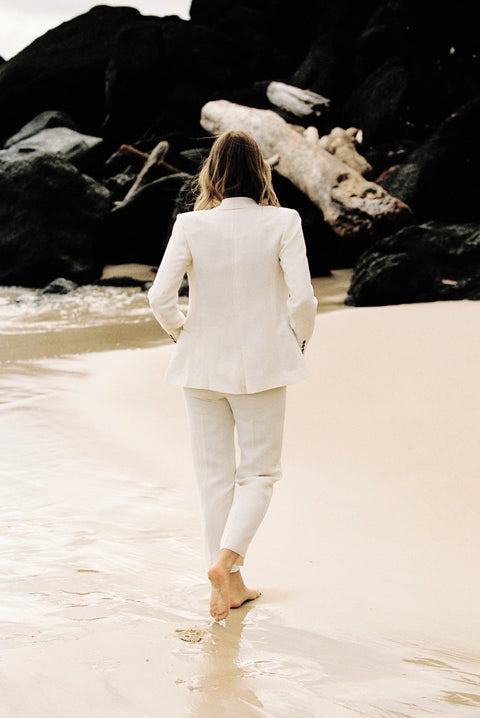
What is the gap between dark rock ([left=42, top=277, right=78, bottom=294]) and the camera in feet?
39.8

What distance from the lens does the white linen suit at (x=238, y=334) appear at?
270 cm

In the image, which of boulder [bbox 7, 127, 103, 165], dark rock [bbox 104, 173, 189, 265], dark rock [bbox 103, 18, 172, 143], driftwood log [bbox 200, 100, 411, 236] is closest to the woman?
driftwood log [bbox 200, 100, 411, 236]

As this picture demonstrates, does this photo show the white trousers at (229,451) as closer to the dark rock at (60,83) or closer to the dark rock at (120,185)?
the dark rock at (120,185)

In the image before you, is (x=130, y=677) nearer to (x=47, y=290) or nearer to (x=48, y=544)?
(x=48, y=544)

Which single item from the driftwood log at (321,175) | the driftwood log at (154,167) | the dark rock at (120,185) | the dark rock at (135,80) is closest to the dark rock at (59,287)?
the driftwood log at (154,167)

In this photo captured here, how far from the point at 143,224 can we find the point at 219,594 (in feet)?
36.7

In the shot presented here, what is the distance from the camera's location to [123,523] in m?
3.44

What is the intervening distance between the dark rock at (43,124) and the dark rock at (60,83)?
134 cm

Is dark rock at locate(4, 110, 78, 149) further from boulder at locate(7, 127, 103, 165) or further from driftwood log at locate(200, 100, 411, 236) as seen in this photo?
driftwood log at locate(200, 100, 411, 236)

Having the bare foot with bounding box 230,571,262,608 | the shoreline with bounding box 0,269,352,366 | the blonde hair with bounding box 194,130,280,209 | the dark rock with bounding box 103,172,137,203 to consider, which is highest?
the dark rock with bounding box 103,172,137,203

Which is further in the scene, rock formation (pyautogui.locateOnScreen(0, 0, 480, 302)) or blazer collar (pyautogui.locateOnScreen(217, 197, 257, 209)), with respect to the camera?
rock formation (pyautogui.locateOnScreen(0, 0, 480, 302))

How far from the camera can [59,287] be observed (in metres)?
12.2

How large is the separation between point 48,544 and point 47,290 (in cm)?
940

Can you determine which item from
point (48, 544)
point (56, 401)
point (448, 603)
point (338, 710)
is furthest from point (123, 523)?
point (56, 401)
